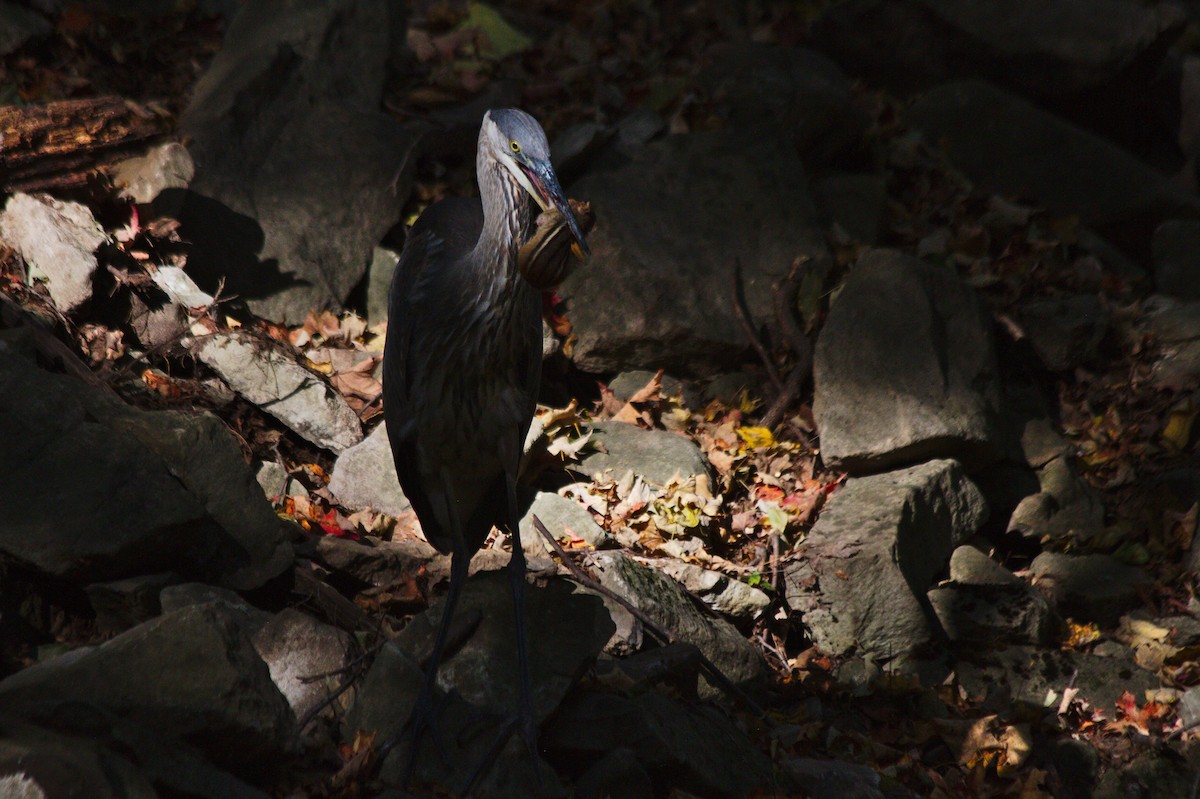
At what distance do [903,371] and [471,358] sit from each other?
281 centimetres

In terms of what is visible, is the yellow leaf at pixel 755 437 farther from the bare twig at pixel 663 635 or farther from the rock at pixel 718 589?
the bare twig at pixel 663 635

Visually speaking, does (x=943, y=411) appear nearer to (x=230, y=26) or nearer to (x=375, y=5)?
(x=375, y=5)

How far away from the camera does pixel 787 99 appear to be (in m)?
7.36

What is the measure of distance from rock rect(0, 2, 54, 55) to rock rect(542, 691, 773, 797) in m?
5.13

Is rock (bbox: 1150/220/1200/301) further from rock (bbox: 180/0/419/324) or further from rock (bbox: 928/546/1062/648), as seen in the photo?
rock (bbox: 180/0/419/324)

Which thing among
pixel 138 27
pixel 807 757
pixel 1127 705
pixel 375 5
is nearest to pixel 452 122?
pixel 375 5

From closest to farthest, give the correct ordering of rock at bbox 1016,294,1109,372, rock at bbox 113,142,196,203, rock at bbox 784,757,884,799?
rock at bbox 784,757,884,799, rock at bbox 113,142,196,203, rock at bbox 1016,294,1109,372

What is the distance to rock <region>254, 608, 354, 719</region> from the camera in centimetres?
355

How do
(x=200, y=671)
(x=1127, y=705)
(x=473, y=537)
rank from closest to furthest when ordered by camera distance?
(x=200, y=671)
(x=473, y=537)
(x=1127, y=705)

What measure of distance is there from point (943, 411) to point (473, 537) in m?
2.67

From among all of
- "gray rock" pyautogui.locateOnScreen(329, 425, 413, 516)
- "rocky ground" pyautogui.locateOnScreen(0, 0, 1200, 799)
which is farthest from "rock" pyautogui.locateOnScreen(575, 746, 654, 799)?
"gray rock" pyautogui.locateOnScreen(329, 425, 413, 516)

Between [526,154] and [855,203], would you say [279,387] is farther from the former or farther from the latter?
[855,203]

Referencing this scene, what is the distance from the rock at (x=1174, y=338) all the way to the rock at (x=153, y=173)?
212 inches

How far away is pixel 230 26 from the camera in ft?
22.8
